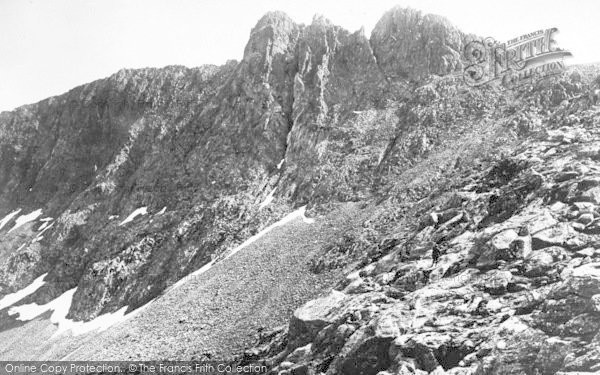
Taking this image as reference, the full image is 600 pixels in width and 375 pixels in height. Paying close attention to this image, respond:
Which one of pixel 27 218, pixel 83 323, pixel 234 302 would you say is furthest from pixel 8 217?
pixel 234 302

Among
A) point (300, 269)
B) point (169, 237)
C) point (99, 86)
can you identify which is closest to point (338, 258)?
point (300, 269)

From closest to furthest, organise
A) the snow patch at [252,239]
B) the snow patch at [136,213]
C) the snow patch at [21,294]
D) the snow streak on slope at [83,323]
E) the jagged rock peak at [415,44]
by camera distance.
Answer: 1. the snow patch at [252,239]
2. the snow streak on slope at [83,323]
3. the jagged rock peak at [415,44]
4. the snow patch at [21,294]
5. the snow patch at [136,213]

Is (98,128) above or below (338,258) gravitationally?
above

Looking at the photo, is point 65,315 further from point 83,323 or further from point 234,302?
point 234,302

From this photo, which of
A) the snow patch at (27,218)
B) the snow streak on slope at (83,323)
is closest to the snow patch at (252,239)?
the snow streak on slope at (83,323)

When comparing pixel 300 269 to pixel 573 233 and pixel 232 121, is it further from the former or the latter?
pixel 232 121

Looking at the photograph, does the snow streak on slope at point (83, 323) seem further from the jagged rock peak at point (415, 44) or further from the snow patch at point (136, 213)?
the jagged rock peak at point (415, 44)
